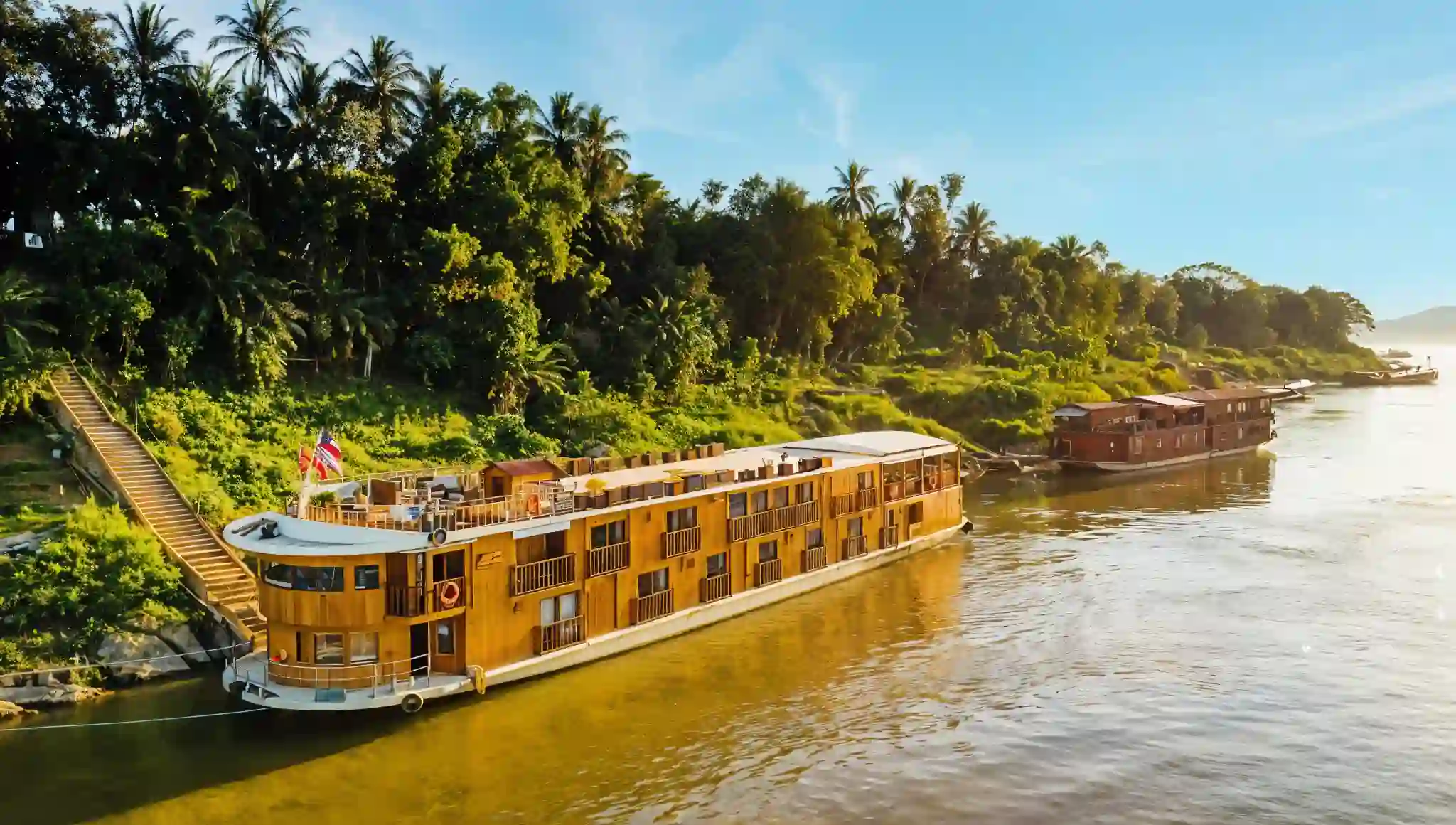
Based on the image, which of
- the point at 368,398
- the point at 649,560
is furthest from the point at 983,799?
the point at 368,398

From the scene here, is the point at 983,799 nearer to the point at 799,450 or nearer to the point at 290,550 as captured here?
the point at 290,550

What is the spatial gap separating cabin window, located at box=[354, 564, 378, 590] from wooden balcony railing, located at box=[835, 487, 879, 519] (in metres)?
19.7

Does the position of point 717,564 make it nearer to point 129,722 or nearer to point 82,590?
point 129,722

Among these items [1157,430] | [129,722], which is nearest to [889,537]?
[129,722]

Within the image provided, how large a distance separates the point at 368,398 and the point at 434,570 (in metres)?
25.1

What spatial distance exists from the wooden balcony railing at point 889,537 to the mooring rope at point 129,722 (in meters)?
25.2

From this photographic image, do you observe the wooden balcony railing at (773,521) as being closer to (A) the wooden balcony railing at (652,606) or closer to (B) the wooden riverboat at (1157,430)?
(A) the wooden balcony railing at (652,606)

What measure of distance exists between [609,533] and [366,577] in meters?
7.64

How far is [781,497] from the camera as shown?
3653 cm

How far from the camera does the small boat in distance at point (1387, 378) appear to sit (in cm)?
15800

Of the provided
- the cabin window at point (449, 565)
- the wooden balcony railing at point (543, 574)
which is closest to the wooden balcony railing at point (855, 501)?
the wooden balcony railing at point (543, 574)

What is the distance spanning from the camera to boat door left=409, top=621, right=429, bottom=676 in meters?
25.6

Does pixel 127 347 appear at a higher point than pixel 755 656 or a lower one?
A: higher

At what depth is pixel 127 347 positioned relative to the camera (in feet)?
133
